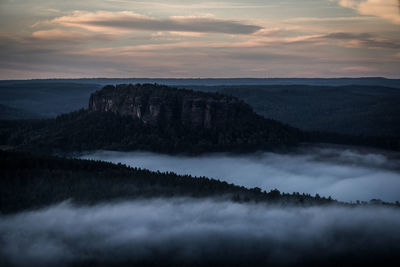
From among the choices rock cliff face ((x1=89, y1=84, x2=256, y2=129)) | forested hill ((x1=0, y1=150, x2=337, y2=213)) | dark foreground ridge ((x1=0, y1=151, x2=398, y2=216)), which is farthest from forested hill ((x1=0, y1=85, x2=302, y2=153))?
forested hill ((x1=0, y1=150, x2=337, y2=213))

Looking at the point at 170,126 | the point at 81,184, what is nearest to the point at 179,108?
the point at 170,126

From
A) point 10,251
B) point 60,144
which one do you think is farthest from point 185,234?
point 60,144

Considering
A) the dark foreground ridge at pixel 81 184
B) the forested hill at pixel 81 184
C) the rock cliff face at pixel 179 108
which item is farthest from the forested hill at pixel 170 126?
the forested hill at pixel 81 184

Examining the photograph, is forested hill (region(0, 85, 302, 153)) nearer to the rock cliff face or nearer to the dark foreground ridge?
the rock cliff face

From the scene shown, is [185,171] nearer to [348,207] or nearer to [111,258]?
[348,207]

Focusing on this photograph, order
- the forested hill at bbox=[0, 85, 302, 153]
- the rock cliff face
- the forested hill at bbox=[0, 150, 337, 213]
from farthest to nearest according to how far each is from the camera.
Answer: the rock cliff face, the forested hill at bbox=[0, 85, 302, 153], the forested hill at bbox=[0, 150, 337, 213]

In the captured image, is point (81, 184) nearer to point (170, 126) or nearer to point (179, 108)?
point (170, 126)
